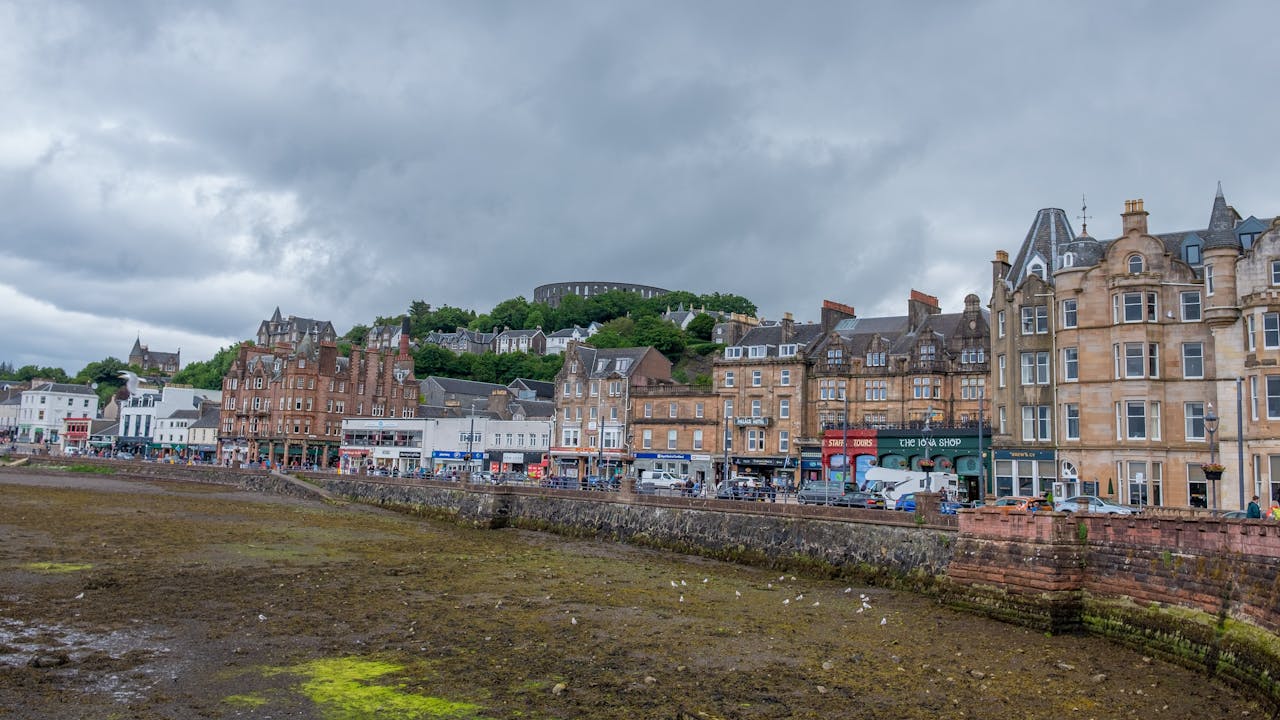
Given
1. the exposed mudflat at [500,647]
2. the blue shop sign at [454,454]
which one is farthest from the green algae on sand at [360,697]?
the blue shop sign at [454,454]

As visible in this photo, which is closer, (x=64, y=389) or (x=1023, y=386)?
(x=1023, y=386)

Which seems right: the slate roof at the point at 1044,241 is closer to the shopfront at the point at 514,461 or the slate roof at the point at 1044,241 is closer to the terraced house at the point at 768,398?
the terraced house at the point at 768,398

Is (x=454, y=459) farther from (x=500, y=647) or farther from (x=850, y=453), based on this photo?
(x=500, y=647)

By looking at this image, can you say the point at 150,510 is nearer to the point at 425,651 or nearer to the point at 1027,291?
the point at 425,651

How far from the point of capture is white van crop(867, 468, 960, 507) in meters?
44.9

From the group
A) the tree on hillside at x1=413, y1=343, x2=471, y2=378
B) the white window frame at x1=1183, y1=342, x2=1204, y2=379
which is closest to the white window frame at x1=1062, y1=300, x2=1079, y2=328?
the white window frame at x1=1183, y1=342, x2=1204, y2=379

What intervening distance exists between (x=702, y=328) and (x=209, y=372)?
93.1 meters

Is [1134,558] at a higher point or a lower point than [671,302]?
lower

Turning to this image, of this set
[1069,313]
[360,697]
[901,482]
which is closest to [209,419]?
[901,482]

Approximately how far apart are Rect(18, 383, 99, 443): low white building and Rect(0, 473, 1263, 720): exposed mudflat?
12839 cm

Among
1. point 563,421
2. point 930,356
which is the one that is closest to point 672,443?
point 563,421

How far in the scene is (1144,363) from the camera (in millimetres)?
40250

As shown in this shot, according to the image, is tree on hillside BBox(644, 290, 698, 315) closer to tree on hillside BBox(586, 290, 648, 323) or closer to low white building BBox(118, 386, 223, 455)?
tree on hillside BBox(586, 290, 648, 323)

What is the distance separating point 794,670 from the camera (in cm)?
1762
